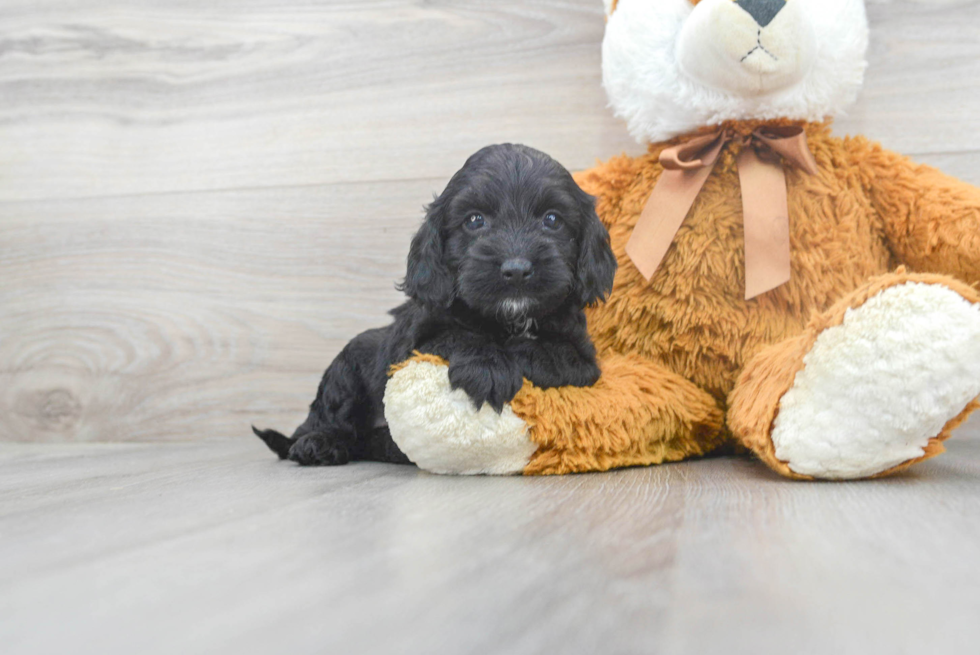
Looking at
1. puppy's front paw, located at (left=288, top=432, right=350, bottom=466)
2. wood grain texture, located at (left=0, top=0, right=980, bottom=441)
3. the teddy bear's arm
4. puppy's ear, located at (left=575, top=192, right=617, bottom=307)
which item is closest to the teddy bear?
the teddy bear's arm

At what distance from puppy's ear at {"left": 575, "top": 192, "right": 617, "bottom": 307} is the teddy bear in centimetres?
12

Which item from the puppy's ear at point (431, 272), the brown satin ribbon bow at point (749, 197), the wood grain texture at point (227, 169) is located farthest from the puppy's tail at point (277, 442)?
the brown satin ribbon bow at point (749, 197)

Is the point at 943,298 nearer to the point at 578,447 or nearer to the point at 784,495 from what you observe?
the point at 784,495

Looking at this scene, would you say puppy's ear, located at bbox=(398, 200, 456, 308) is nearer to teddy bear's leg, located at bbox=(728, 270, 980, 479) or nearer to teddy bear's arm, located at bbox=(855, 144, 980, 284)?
teddy bear's leg, located at bbox=(728, 270, 980, 479)

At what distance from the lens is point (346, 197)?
184 centimetres

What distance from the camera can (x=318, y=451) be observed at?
4.46ft

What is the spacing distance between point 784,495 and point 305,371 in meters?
1.23

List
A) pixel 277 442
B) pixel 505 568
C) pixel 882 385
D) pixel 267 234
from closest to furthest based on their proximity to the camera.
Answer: pixel 505 568
pixel 882 385
pixel 277 442
pixel 267 234

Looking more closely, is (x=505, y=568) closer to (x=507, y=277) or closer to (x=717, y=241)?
(x=507, y=277)

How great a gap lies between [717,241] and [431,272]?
50 cm

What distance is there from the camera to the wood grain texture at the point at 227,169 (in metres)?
1.79

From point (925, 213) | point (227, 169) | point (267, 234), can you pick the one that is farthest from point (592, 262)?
point (227, 169)

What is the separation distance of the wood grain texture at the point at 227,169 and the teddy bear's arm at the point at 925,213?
55 centimetres

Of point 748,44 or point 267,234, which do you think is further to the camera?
point 267,234
